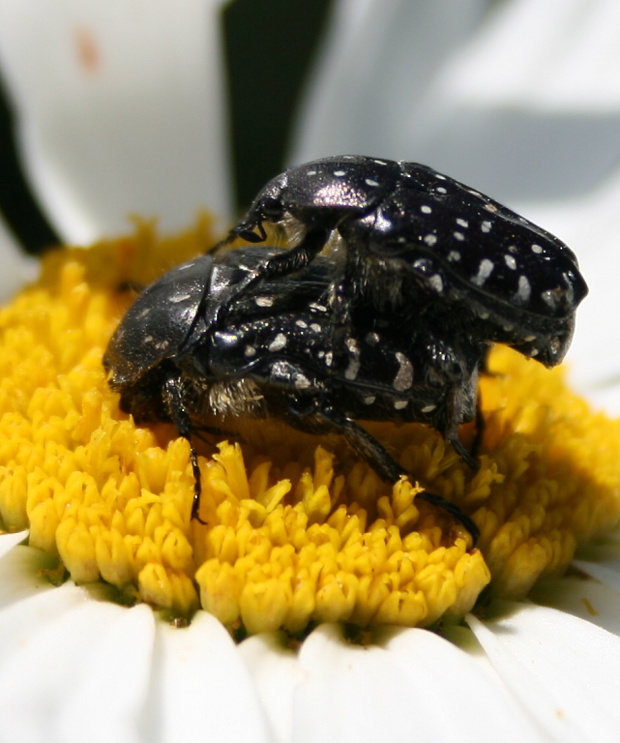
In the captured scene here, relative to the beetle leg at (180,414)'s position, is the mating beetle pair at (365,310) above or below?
above

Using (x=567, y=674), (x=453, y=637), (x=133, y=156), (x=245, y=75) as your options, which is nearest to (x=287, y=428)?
(x=453, y=637)

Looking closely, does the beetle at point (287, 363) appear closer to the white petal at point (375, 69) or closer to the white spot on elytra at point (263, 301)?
the white spot on elytra at point (263, 301)

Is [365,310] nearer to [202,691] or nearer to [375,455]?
[375,455]

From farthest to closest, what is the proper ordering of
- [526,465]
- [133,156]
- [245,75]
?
1. [245,75]
2. [133,156]
3. [526,465]

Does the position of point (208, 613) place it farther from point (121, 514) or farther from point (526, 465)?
point (526, 465)

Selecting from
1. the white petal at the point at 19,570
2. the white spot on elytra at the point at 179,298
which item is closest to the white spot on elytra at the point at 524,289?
the white spot on elytra at the point at 179,298

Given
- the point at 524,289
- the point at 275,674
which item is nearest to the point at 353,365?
the point at 524,289
